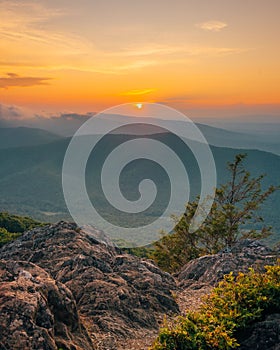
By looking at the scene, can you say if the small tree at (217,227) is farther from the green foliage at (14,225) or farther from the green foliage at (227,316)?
the green foliage at (14,225)

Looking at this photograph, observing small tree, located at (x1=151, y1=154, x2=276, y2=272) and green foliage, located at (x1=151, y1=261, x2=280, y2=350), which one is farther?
small tree, located at (x1=151, y1=154, x2=276, y2=272)

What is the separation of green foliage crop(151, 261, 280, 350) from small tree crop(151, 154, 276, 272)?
21.7m

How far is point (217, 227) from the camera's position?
3341 cm

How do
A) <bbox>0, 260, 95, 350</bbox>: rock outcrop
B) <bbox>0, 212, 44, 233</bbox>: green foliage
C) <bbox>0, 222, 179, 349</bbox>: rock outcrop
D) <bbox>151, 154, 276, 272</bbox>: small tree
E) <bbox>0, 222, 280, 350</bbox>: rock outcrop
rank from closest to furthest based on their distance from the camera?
<bbox>0, 260, 95, 350</bbox>: rock outcrop
<bbox>0, 222, 280, 350</bbox>: rock outcrop
<bbox>0, 222, 179, 349</bbox>: rock outcrop
<bbox>151, 154, 276, 272</bbox>: small tree
<bbox>0, 212, 44, 233</bbox>: green foliage

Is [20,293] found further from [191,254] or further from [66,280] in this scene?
[191,254]

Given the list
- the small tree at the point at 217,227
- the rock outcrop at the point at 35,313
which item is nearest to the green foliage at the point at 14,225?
the small tree at the point at 217,227

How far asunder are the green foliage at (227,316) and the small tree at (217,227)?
2171 cm

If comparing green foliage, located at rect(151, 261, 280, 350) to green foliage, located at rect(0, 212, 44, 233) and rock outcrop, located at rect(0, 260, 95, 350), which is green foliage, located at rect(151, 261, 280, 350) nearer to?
rock outcrop, located at rect(0, 260, 95, 350)

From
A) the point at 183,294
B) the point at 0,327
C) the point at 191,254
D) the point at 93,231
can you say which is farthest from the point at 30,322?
the point at 191,254

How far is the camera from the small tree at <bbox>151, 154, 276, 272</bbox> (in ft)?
110

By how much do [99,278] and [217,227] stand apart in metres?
20.7

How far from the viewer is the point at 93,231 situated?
2005 cm

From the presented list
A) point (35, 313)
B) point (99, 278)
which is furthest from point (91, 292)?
point (35, 313)

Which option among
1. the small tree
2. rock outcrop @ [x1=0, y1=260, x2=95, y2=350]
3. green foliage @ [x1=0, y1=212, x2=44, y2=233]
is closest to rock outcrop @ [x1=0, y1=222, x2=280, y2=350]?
rock outcrop @ [x1=0, y1=260, x2=95, y2=350]
